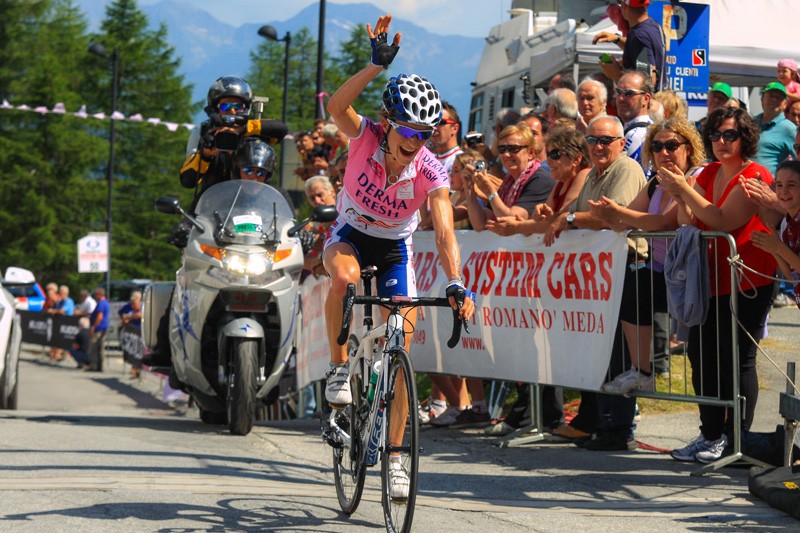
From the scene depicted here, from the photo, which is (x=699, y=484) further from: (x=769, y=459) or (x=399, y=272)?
(x=399, y=272)

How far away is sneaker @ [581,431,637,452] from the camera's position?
366 inches

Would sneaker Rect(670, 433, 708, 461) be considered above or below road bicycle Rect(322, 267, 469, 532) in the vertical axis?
below

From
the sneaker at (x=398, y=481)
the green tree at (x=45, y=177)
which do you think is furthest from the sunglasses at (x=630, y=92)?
the green tree at (x=45, y=177)

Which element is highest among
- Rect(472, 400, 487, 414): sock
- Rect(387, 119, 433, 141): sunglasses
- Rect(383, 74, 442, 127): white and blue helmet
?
Rect(383, 74, 442, 127): white and blue helmet

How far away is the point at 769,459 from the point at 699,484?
0.45m

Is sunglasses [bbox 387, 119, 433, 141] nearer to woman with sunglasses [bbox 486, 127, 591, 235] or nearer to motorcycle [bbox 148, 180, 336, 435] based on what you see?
woman with sunglasses [bbox 486, 127, 591, 235]

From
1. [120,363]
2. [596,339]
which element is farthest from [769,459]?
[120,363]

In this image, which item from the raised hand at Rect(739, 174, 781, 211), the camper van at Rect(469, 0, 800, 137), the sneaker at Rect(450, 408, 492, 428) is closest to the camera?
the raised hand at Rect(739, 174, 781, 211)

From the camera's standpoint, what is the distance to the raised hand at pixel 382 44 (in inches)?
262

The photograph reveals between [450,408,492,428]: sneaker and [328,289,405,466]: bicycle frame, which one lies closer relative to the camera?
[328,289,405,466]: bicycle frame

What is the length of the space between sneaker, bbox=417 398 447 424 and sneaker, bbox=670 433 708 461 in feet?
9.67

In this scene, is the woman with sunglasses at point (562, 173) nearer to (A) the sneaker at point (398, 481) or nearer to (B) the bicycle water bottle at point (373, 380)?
(B) the bicycle water bottle at point (373, 380)

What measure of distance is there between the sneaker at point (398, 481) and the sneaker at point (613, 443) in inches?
137

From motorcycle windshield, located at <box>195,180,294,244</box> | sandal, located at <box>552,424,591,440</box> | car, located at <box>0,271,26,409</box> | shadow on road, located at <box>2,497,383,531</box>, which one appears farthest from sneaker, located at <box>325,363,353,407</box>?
car, located at <box>0,271,26,409</box>
